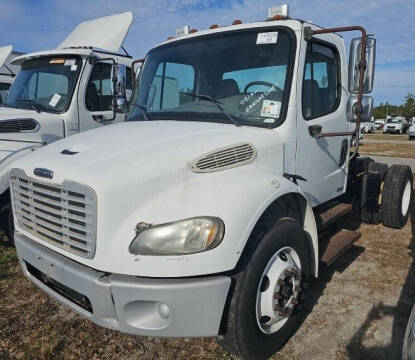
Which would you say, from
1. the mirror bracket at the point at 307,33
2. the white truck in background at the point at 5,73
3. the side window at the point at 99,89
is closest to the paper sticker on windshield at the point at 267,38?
the mirror bracket at the point at 307,33

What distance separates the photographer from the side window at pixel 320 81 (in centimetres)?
338

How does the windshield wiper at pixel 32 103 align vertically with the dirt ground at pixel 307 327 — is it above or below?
above

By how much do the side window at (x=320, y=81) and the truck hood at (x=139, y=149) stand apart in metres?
0.63

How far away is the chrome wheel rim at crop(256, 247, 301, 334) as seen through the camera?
260 cm

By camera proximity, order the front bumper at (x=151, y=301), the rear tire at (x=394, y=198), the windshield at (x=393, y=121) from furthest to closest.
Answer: the windshield at (x=393, y=121)
the rear tire at (x=394, y=198)
the front bumper at (x=151, y=301)

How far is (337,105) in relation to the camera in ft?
12.9

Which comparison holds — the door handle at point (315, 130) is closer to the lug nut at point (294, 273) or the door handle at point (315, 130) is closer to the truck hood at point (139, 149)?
the truck hood at point (139, 149)

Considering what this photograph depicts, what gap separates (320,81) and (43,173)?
2.66 m

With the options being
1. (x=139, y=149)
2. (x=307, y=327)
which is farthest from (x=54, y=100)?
(x=307, y=327)

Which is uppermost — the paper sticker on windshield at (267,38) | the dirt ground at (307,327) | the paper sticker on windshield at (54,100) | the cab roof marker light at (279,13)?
the cab roof marker light at (279,13)

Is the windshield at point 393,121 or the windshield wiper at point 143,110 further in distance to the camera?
the windshield at point 393,121

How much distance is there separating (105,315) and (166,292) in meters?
0.45

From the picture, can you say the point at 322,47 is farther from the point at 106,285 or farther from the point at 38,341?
the point at 38,341

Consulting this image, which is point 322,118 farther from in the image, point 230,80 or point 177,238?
point 177,238
